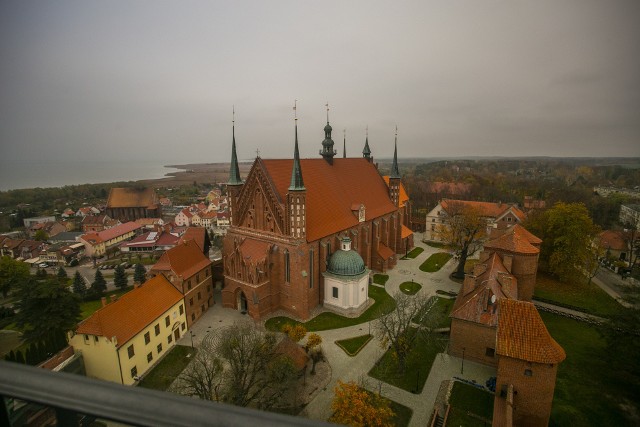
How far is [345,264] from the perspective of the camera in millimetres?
29672

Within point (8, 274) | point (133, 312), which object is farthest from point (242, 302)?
point (8, 274)

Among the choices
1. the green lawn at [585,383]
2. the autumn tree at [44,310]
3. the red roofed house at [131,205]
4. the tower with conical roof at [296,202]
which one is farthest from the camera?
the red roofed house at [131,205]

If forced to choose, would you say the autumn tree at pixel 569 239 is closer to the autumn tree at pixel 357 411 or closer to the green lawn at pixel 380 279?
the green lawn at pixel 380 279

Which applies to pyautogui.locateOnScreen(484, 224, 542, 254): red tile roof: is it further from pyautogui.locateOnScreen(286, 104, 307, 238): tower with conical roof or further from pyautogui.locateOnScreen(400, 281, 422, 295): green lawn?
pyautogui.locateOnScreen(286, 104, 307, 238): tower with conical roof

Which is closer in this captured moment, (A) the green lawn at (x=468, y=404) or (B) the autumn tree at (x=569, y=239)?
(A) the green lawn at (x=468, y=404)

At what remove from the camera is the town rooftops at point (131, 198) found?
85375mm

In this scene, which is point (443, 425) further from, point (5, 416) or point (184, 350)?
point (5, 416)

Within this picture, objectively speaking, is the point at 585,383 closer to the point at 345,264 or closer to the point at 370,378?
the point at 370,378

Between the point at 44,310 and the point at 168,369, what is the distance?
33.6 feet

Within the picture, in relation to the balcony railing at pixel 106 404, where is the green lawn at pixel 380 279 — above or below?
below

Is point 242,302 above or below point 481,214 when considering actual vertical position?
below

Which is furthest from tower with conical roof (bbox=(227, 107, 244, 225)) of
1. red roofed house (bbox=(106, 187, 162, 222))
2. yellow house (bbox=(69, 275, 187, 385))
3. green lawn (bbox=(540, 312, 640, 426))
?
red roofed house (bbox=(106, 187, 162, 222))

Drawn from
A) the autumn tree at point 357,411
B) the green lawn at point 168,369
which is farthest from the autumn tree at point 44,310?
the autumn tree at point 357,411

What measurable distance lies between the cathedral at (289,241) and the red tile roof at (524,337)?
12844 millimetres
